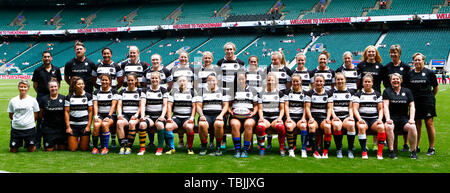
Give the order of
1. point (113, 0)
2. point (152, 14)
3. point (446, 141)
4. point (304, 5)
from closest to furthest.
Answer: point (446, 141) → point (304, 5) → point (152, 14) → point (113, 0)

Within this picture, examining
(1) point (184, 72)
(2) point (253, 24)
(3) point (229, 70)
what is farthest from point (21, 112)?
(2) point (253, 24)

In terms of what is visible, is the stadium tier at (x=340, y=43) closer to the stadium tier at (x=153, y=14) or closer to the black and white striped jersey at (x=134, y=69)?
the stadium tier at (x=153, y=14)

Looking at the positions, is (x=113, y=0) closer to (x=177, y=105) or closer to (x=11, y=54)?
(x=11, y=54)

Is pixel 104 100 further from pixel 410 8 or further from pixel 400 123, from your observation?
pixel 410 8

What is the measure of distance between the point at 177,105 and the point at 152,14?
40.5 meters

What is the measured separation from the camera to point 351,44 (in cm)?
3447

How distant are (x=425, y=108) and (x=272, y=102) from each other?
2616mm

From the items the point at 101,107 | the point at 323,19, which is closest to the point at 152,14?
the point at 323,19

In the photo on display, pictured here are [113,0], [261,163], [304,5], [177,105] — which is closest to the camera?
[261,163]

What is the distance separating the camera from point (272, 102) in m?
6.68

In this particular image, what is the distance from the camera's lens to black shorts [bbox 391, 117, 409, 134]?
642cm

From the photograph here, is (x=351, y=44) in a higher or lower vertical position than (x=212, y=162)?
higher

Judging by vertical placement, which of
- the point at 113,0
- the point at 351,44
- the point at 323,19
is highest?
the point at 113,0

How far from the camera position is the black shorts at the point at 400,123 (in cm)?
642
